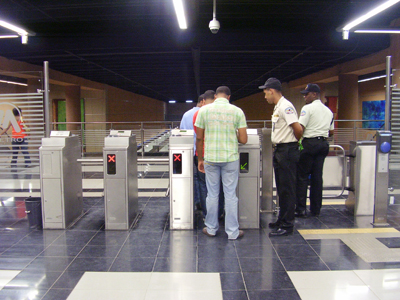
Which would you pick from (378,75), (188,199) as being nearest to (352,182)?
(188,199)

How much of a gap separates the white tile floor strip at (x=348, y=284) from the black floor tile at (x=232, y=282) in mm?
400

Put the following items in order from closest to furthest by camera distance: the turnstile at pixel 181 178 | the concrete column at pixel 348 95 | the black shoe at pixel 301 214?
the turnstile at pixel 181 178, the black shoe at pixel 301 214, the concrete column at pixel 348 95

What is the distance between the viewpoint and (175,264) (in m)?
2.84

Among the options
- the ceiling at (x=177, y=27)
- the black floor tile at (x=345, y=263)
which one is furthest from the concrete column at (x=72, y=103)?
the black floor tile at (x=345, y=263)

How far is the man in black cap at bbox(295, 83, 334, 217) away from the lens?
3908mm

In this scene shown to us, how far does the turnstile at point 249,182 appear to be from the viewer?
142 inches

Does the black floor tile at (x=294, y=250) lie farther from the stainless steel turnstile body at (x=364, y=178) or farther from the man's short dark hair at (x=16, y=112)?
the man's short dark hair at (x=16, y=112)

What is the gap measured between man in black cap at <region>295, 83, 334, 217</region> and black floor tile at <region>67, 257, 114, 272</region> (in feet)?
7.76

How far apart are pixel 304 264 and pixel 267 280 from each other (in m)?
0.46

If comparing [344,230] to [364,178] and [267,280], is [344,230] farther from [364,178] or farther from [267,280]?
[267,280]

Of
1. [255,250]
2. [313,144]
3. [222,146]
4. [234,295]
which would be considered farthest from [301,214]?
[234,295]

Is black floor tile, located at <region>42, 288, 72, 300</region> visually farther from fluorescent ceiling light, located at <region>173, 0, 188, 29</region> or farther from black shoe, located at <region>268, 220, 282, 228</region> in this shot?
fluorescent ceiling light, located at <region>173, 0, 188, 29</region>

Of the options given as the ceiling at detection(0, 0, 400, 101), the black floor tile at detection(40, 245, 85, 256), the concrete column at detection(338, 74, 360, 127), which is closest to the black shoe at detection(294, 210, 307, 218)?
the black floor tile at detection(40, 245, 85, 256)

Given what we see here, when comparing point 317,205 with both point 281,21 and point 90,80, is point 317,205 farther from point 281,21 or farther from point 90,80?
point 90,80
